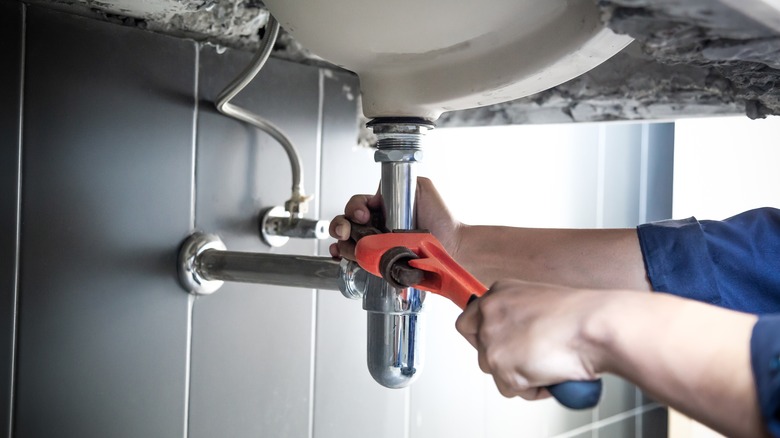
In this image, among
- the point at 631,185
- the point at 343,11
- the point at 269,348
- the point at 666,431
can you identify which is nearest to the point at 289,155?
the point at 269,348

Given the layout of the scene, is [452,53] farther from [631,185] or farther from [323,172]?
[631,185]

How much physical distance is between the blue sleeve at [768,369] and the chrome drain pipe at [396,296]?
0.27 m

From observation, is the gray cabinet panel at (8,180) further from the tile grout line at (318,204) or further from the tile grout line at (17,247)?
the tile grout line at (318,204)

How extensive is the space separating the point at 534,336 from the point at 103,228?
448 mm

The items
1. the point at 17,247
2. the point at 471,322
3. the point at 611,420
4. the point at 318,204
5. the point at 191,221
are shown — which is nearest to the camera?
the point at 471,322

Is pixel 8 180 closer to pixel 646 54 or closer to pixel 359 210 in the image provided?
pixel 359 210

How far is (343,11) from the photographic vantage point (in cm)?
48

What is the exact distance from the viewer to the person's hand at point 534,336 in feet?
1.10

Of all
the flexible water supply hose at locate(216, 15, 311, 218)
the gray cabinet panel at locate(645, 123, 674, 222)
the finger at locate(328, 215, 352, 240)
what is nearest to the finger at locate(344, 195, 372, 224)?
the finger at locate(328, 215, 352, 240)

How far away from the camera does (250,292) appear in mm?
783

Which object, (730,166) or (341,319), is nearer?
(341,319)

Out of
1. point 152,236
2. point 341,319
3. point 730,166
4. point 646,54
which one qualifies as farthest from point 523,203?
point 646,54

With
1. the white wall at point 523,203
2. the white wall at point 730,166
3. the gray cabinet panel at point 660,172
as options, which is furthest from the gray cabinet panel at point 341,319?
the gray cabinet panel at point 660,172

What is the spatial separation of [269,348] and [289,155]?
210 millimetres
